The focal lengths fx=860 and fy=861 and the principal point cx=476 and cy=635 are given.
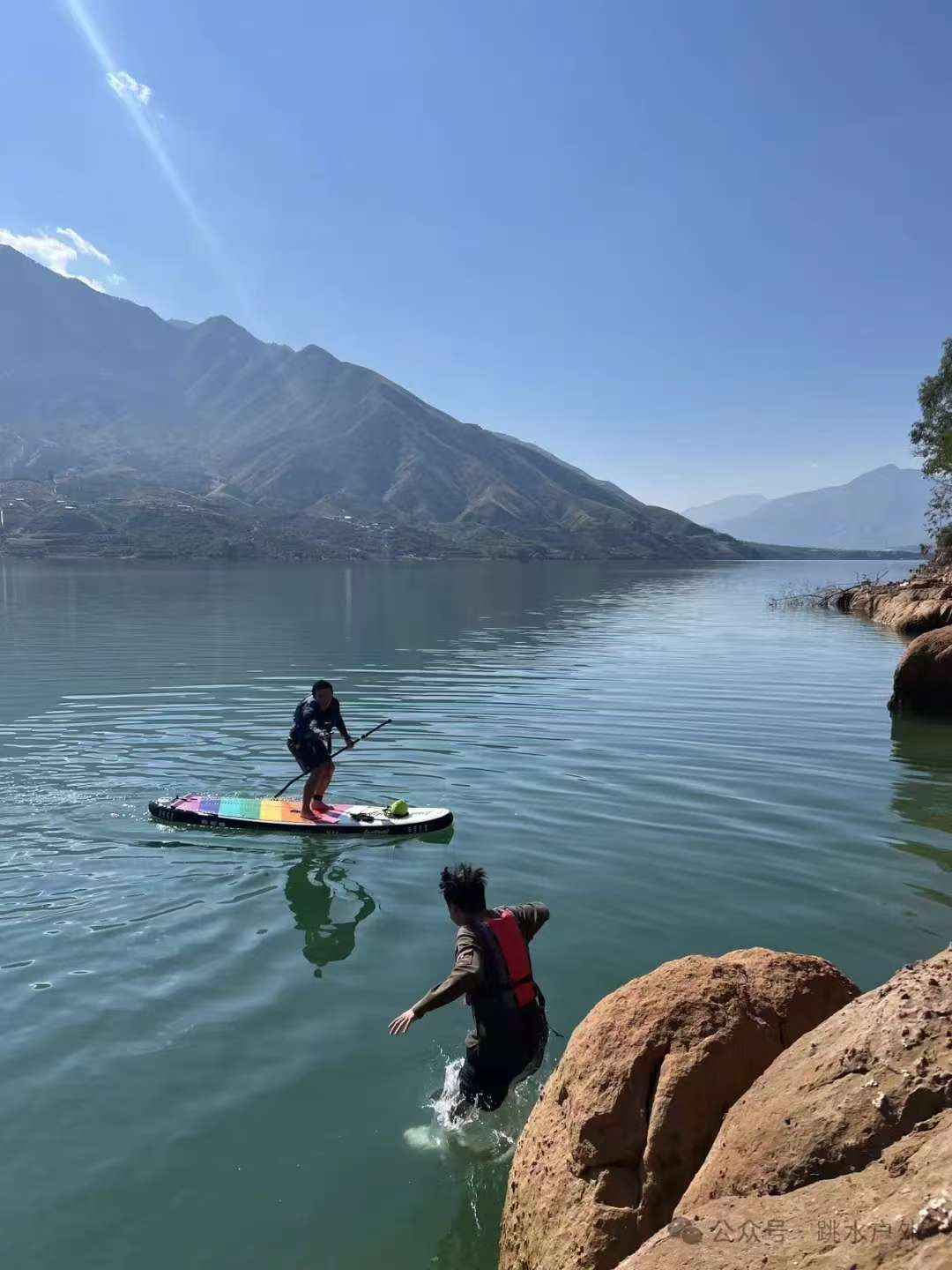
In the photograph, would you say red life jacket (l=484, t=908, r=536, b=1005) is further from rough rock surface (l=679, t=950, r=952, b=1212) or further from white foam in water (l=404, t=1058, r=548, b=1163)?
rough rock surface (l=679, t=950, r=952, b=1212)

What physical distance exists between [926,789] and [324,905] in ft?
43.9

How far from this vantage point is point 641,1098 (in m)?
5.66

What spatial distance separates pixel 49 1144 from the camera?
7621 millimetres

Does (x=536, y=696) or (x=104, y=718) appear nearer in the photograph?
(x=104, y=718)

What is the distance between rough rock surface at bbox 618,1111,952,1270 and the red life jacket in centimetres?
295

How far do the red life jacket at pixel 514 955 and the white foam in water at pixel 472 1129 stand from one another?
1.40m

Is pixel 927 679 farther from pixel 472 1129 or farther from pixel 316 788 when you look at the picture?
pixel 472 1129

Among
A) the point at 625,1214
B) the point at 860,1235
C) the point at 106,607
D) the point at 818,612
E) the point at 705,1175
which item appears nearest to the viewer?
the point at 860,1235

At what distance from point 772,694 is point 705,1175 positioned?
2754 cm

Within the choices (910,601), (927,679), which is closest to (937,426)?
(910,601)

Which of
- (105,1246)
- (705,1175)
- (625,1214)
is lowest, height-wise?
(105,1246)

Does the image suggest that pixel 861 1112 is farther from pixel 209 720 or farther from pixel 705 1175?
pixel 209 720

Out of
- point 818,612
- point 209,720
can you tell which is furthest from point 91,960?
point 818,612

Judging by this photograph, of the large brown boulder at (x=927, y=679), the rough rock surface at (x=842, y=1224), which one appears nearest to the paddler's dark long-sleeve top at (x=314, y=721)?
the rough rock surface at (x=842, y=1224)
